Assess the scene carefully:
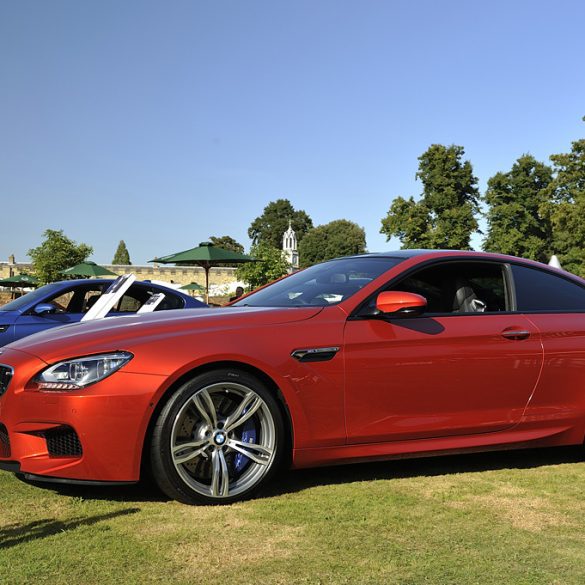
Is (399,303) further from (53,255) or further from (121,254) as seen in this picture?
(121,254)

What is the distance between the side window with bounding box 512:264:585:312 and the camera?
4812mm

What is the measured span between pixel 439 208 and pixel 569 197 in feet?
42.9

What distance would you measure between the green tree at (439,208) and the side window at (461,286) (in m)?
52.1

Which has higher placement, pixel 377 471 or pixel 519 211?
pixel 519 211

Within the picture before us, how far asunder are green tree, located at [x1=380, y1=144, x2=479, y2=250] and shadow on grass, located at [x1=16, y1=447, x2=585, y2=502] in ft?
170

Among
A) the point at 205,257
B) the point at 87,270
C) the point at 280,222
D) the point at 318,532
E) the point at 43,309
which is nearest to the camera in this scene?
the point at 318,532

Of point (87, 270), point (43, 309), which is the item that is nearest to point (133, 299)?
point (43, 309)

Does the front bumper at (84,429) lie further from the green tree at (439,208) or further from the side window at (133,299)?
the green tree at (439,208)

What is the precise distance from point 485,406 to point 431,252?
42.1 inches

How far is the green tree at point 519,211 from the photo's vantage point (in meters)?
59.9

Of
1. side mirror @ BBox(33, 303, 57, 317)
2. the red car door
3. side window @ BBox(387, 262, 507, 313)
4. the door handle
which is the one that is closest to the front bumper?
the red car door

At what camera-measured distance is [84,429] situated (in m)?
3.56

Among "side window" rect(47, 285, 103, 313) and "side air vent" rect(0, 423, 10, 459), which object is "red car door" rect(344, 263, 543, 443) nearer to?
"side air vent" rect(0, 423, 10, 459)

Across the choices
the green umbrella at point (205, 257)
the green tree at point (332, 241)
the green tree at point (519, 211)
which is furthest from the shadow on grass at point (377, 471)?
the green tree at point (332, 241)
